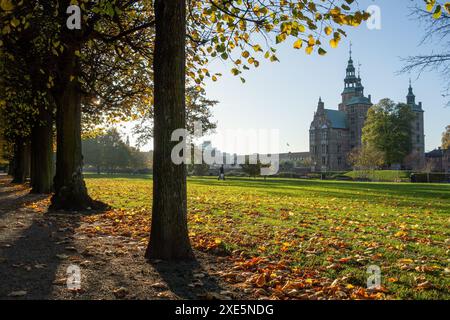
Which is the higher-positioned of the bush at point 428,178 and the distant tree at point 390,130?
the distant tree at point 390,130

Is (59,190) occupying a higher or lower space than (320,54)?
lower

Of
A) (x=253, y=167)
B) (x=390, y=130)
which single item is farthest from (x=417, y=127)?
(x=253, y=167)

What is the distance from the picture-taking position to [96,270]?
214 inches

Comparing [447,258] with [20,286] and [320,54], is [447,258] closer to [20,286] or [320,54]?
[320,54]

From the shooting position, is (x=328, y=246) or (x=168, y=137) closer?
(x=168, y=137)

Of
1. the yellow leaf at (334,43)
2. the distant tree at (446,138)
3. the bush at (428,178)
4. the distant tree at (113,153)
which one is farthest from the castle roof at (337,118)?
the yellow leaf at (334,43)

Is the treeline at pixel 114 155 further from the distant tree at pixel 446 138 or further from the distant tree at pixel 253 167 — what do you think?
the distant tree at pixel 446 138

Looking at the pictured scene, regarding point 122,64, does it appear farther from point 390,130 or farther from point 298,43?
point 390,130

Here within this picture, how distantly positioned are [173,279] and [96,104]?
47.9 feet

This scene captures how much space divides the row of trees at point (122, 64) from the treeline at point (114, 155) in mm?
61207

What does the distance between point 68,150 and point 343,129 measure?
377ft

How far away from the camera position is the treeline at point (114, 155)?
8481cm
